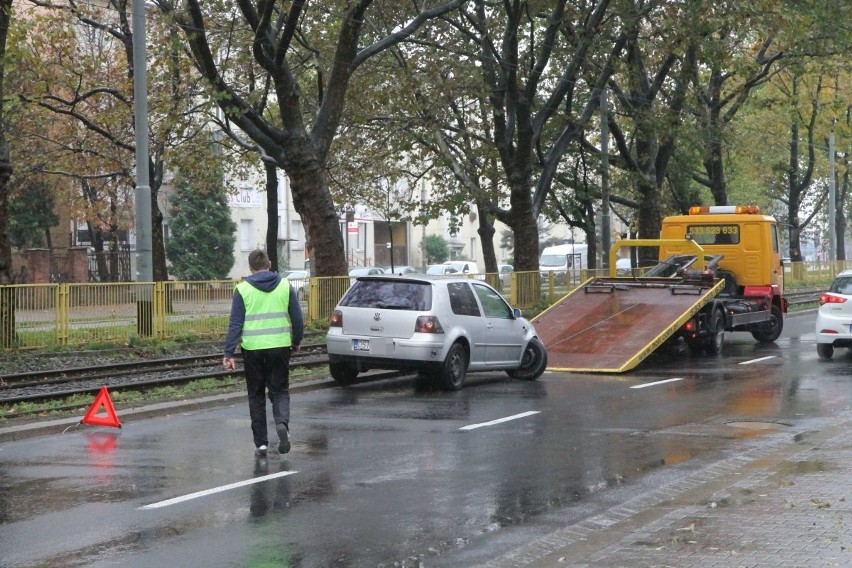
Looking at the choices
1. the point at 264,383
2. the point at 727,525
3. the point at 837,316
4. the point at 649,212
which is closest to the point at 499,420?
the point at 264,383

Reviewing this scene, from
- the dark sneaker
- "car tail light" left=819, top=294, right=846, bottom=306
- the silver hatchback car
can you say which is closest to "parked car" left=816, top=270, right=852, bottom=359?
"car tail light" left=819, top=294, right=846, bottom=306

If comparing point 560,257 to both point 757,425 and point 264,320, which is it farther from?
point 264,320

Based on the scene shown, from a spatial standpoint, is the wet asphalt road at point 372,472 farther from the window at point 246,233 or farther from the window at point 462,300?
the window at point 246,233

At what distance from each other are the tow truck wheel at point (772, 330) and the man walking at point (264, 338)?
17216 mm

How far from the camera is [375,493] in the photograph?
888 centimetres

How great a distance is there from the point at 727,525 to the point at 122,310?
59.7 ft

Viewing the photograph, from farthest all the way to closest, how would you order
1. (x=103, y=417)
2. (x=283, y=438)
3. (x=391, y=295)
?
(x=391, y=295) < (x=103, y=417) < (x=283, y=438)

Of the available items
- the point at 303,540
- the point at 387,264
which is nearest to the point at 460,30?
the point at 303,540

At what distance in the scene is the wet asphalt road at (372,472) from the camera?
7.29 metres

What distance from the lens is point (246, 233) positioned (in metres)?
64.8

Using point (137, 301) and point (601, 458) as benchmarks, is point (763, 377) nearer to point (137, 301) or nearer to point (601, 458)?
point (601, 458)

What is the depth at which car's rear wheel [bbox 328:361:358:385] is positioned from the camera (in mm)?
16594

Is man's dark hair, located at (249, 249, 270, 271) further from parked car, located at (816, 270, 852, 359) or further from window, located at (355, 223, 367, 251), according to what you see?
window, located at (355, 223, 367, 251)

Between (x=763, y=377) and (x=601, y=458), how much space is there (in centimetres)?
828
